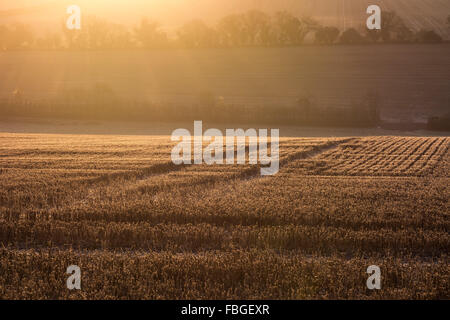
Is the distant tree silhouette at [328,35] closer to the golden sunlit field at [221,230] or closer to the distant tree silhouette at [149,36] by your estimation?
the distant tree silhouette at [149,36]

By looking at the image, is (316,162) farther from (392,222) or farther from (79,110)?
(79,110)

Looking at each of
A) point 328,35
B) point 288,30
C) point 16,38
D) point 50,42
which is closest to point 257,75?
point 288,30

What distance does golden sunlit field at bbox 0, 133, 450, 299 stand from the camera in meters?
8.10

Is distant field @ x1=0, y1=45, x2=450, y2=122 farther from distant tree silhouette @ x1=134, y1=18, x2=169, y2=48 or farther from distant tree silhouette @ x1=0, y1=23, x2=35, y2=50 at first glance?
distant tree silhouette @ x1=0, y1=23, x2=35, y2=50

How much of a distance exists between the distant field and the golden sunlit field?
37.5 m

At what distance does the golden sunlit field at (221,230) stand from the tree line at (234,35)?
55.6 m

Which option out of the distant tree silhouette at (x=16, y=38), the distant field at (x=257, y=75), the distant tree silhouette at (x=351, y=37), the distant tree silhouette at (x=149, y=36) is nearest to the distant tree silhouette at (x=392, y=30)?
the distant field at (x=257, y=75)

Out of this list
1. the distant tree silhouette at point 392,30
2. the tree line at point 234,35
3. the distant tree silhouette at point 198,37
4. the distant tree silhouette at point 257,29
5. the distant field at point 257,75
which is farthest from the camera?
the distant tree silhouette at point 198,37

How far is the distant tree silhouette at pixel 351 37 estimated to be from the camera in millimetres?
70938

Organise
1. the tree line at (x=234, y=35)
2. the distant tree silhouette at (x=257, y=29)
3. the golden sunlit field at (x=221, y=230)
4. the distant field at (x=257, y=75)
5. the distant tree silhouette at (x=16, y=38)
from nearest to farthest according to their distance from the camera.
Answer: the golden sunlit field at (x=221, y=230) → the distant field at (x=257, y=75) → the tree line at (x=234, y=35) → the distant tree silhouette at (x=257, y=29) → the distant tree silhouette at (x=16, y=38)

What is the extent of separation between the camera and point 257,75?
6612 centimetres

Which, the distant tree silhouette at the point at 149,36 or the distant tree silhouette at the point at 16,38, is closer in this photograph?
the distant tree silhouette at the point at 149,36

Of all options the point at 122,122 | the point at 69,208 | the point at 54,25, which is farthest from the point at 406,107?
the point at 54,25

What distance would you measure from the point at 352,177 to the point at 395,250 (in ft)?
28.2
